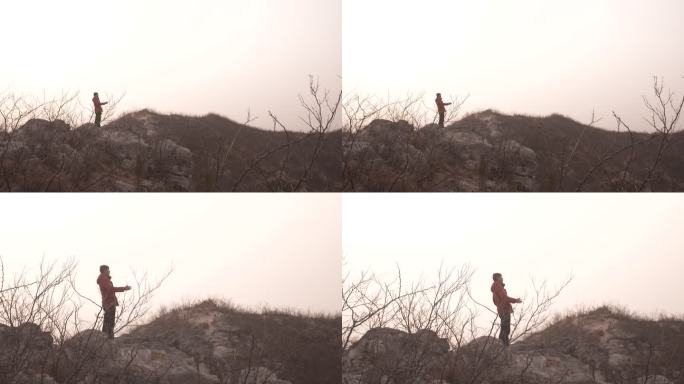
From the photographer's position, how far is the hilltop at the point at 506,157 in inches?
346

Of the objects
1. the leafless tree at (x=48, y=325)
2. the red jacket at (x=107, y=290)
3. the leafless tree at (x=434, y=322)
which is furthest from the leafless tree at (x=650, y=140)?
the leafless tree at (x=48, y=325)

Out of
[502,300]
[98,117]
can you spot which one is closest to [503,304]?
[502,300]

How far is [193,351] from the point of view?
8.69 meters

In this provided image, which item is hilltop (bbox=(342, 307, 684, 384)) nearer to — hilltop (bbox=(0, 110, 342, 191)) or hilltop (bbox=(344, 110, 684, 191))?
hilltop (bbox=(344, 110, 684, 191))

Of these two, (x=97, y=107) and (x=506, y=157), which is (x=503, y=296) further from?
(x=97, y=107)

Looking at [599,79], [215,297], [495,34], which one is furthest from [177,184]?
[599,79]

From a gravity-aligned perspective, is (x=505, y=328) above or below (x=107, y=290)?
below

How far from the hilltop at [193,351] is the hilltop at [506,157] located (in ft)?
5.11

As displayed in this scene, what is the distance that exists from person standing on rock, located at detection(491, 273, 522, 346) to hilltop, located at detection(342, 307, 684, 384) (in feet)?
0.35

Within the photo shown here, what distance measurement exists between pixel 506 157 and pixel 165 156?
3.17 m

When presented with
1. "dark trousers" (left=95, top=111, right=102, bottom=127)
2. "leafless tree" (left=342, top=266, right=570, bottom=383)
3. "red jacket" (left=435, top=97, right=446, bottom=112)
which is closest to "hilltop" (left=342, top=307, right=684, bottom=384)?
"leafless tree" (left=342, top=266, right=570, bottom=383)

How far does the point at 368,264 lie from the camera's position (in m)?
9.22

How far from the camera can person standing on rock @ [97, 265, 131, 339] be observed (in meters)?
8.20

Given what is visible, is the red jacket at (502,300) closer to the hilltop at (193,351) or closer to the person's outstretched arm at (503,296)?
the person's outstretched arm at (503,296)
